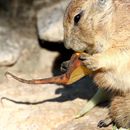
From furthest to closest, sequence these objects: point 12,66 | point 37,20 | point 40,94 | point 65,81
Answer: point 37,20 → point 12,66 → point 40,94 → point 65,81

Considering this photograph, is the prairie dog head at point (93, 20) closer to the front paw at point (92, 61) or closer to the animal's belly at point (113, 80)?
the front paw at point (92, 61)

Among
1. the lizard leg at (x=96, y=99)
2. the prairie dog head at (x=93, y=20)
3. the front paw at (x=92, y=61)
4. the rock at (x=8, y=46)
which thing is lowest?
the lizard leg at (x=96, y=99)

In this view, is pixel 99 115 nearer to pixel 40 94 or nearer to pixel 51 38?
pixel 40 94

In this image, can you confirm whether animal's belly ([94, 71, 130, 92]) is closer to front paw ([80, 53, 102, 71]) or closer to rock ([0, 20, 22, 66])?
front paw ([80, 53, 102, 71])

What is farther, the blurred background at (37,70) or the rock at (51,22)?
the rock at (51,22)

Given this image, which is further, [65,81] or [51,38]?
[51,38]

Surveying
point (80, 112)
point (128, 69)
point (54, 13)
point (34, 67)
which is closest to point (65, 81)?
point (80, 112)

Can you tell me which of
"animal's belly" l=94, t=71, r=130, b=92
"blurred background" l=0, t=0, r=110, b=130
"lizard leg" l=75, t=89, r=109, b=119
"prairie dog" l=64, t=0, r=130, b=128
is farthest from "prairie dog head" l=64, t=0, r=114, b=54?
"blurred background" l=0, t=0, r=110, b=130

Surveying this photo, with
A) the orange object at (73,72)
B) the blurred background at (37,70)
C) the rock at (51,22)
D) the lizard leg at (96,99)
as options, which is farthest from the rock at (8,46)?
the lizard leg at (96,99)
